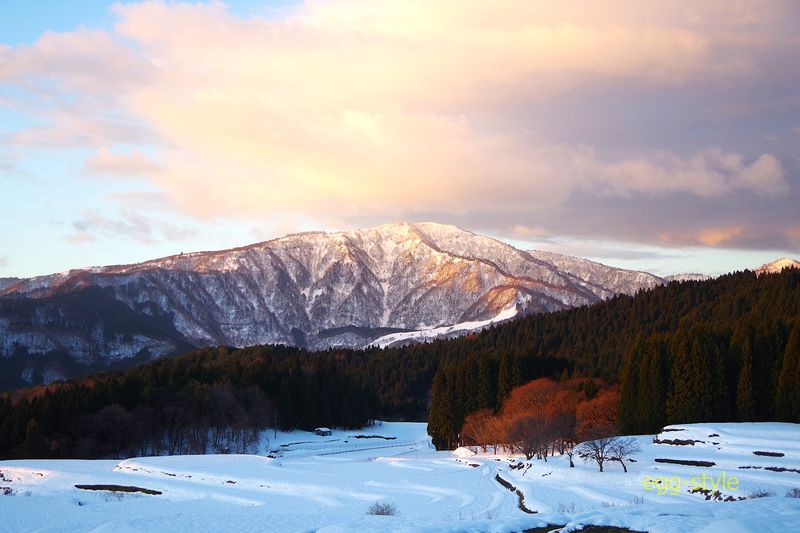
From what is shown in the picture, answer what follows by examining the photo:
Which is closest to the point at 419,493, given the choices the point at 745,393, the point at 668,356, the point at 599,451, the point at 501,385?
the point at 599,451

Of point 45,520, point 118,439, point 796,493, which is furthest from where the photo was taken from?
point 118,439

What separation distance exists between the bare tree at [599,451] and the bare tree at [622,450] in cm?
22

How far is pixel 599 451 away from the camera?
170 ft

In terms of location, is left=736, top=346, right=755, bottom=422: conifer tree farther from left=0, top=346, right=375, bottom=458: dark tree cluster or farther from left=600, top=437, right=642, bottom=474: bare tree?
left=0, top=346, right=375, bottom=458: dark tree cluster

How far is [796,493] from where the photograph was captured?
1243 inches

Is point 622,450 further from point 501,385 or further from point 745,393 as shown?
point 501,385

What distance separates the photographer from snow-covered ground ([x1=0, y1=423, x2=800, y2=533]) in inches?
887

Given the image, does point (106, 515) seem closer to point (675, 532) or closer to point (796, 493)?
point (675, 532)

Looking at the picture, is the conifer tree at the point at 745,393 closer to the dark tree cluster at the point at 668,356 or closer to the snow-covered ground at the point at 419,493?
the dark tree cluster at the point at 668,356

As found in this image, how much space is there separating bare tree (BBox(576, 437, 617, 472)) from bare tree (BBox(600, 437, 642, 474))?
8.7 inches

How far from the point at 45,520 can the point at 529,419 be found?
43969mm

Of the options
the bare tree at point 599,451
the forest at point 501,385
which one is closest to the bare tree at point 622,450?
the bare tree at point 599,451

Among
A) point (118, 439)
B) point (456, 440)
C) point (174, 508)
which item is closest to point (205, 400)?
point (118, 439)

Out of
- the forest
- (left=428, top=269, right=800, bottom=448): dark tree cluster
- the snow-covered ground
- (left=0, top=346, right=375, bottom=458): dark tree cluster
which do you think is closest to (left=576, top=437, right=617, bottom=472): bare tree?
the snow-covered ground
